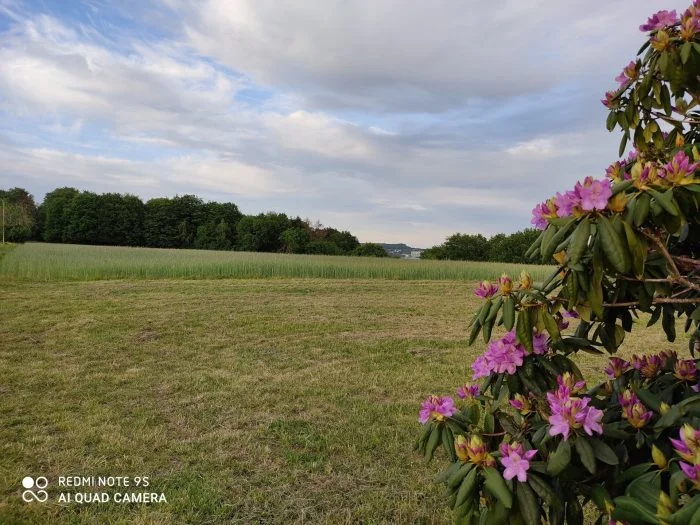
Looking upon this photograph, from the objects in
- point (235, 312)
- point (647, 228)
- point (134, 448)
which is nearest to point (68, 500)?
point (134, 448)

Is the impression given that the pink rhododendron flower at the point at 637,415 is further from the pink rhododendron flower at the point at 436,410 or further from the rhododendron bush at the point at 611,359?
the pink rhododendron flower at the point at 436,410

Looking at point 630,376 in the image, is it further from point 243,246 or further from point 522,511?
point 243,246

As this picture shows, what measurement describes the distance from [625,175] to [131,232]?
159 ft

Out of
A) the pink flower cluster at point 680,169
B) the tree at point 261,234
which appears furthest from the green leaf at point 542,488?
the tree at point 261,234

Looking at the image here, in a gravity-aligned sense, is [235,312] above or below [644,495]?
below

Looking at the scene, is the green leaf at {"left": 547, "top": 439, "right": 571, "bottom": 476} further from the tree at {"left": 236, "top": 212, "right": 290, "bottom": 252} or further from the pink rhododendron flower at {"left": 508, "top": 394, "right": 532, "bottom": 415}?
the tree at {"left": 236, "top": 212, "right": 290, "bottom": 252}

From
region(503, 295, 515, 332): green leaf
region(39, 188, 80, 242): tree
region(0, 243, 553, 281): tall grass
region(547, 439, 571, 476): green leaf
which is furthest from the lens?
region(39, 188, 80, 242): tree

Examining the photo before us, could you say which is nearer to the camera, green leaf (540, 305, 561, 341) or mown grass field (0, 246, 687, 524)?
green leaf (540, 305, 561, 341)

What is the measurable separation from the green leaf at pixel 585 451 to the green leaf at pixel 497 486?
17cm

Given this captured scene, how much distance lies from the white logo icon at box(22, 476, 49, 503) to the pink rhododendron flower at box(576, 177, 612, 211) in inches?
106

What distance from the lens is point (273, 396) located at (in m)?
3.81

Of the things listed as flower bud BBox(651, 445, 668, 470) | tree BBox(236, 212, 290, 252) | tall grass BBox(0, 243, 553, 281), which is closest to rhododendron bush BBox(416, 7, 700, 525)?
flower bud BBox(651, 445, 668, 470)

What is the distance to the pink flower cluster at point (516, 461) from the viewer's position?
1.03m

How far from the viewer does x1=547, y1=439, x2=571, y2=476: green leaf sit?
99 centimetres
